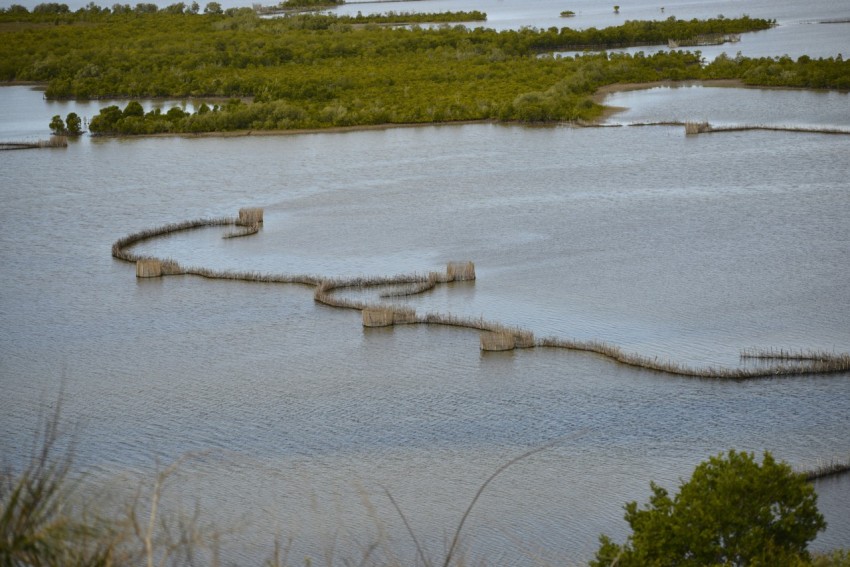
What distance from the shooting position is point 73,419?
2145 cm

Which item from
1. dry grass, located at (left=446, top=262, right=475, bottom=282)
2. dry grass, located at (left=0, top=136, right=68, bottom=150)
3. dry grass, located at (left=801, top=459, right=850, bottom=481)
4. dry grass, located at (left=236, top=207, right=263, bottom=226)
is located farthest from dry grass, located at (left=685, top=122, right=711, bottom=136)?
dry grass, located at (left=801, top=459, right=850, bottom=481)

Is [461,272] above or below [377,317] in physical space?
above

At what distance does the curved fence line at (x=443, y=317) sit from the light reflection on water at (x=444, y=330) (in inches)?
13.5

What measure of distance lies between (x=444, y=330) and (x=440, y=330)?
3.5 inches

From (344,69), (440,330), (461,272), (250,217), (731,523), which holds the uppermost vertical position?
(344,69)

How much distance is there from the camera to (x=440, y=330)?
25516mm

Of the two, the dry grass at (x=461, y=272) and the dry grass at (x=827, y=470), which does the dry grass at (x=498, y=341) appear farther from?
the dry grass at (x=827, y=470)

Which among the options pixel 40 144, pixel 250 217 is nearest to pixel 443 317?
pixel 250 217

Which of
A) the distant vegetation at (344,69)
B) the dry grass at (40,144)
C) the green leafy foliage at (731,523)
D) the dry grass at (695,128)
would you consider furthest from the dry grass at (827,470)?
the dry grass at (40,144)

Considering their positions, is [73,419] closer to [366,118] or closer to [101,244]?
[101,244]

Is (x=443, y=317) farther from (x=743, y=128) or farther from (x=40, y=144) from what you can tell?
(x=40, y=144)

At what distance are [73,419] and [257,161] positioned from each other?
2827cm

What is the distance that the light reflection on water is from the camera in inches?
703

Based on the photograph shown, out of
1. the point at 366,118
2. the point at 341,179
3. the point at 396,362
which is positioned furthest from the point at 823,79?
the point at 396,362
